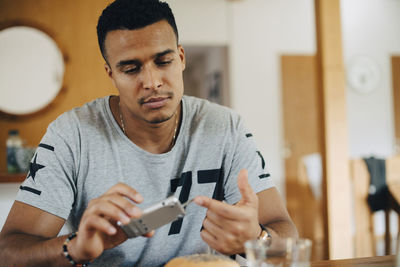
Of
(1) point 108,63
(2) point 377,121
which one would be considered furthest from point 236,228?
(2) point 377,121

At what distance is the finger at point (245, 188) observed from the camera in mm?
811

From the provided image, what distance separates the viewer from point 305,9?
412cm

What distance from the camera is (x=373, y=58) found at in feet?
14.0

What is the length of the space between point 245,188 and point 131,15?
66cm

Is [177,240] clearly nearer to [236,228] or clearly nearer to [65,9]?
[236,228]

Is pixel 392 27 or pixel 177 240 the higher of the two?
pixel 392 27

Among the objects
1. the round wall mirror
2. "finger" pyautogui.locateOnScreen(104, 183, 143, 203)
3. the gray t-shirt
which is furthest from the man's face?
the round wall mirror

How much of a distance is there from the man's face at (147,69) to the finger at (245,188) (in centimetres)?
42

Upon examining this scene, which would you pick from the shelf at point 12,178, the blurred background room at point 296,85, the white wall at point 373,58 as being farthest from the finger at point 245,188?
the white wall at point 373,58

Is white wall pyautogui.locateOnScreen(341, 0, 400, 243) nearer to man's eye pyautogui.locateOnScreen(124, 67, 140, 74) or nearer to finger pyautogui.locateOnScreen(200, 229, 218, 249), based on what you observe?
man's eye pyautogui.locateOnScreen(124, 67, 140, 74)

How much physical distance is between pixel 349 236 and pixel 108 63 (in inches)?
85.0

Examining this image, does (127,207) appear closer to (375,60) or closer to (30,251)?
(30,251)

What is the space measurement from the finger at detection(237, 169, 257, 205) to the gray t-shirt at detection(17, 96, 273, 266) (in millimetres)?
389

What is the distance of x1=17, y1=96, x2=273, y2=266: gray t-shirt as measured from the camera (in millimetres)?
1093
